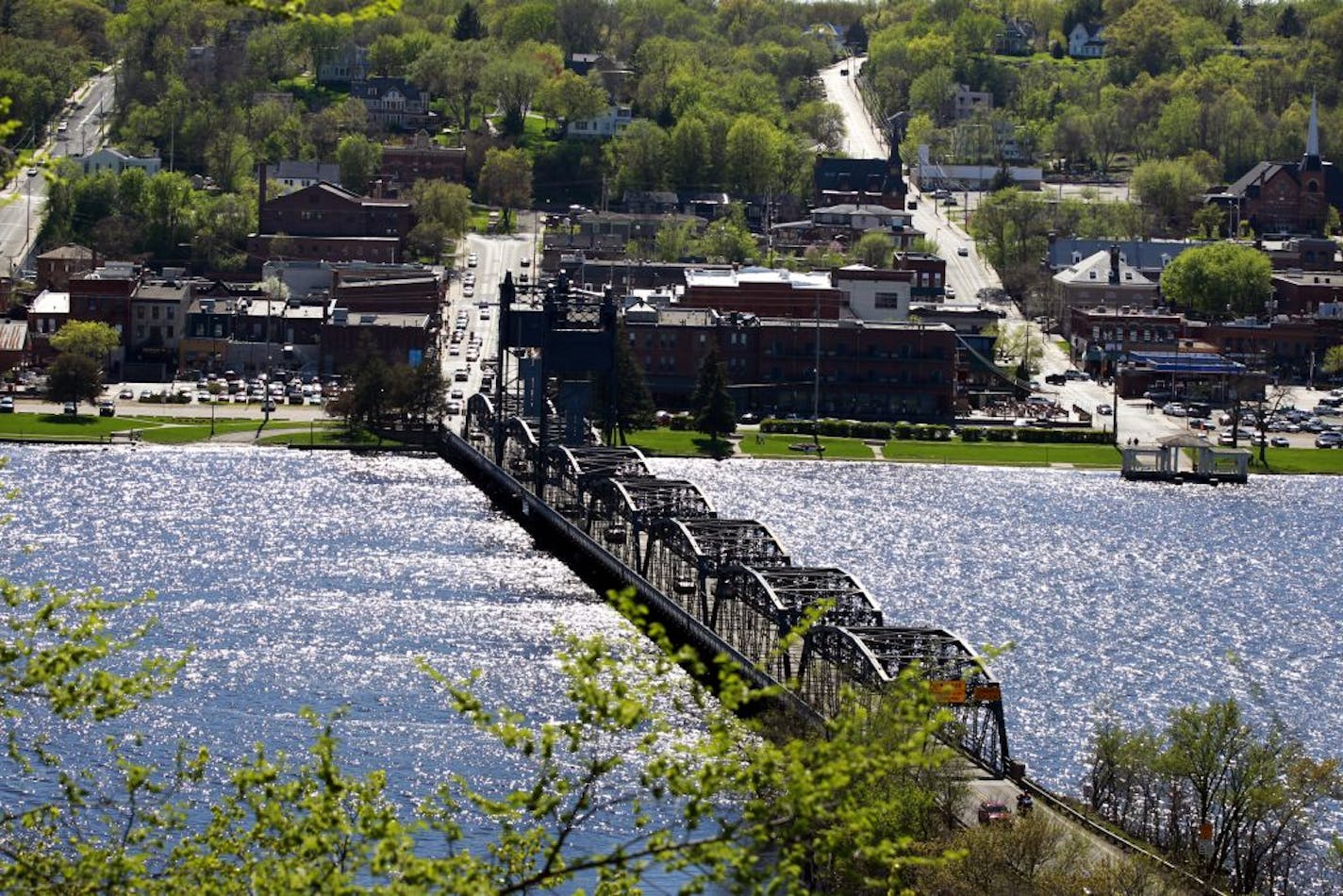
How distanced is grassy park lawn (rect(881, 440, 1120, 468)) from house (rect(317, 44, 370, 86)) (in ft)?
238

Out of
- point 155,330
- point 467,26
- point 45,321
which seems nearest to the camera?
point 45,321

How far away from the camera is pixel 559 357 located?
92.3 metres

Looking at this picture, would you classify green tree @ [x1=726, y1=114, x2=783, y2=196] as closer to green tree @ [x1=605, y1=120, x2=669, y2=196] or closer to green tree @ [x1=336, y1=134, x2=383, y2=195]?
green tree @ [x1=605, y1=120, x2=669, y2=196]

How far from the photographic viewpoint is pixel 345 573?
71.6 meters

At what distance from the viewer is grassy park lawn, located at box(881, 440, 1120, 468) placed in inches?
3942

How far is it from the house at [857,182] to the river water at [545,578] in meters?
54.8

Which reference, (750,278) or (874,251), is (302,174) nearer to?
(874,251)

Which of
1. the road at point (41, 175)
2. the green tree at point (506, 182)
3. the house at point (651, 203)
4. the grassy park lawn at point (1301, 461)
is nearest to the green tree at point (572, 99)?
the house at point (651, 203)

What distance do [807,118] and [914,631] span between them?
391ft

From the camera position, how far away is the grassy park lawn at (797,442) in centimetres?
9944

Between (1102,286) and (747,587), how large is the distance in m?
70.2

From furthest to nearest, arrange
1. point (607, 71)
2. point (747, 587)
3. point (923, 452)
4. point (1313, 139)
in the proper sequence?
point (607, 71)
point (1313, 139)
point (923, 452)
point (747, 587)

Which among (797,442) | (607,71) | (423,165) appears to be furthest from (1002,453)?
(607,71)

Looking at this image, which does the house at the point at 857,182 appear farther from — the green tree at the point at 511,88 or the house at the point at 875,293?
the house at the point at 875,293
